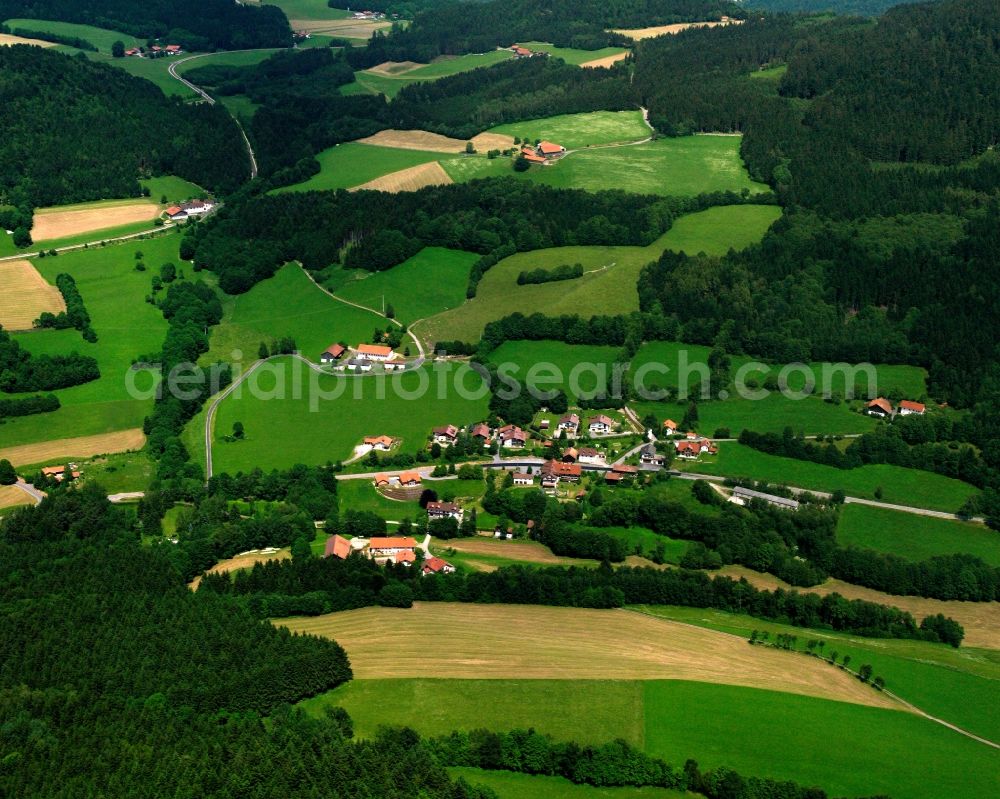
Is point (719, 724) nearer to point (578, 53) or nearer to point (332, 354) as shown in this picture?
point (332, 354)

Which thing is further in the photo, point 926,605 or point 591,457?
point 591,457

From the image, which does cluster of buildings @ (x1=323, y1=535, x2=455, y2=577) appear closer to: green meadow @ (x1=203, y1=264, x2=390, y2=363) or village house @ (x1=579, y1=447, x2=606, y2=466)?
village house @ (x1=579, y1=447, x2=606, y2=466)

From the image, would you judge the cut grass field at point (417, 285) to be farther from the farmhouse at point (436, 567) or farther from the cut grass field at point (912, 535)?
the cut grass field at point (912, 535)

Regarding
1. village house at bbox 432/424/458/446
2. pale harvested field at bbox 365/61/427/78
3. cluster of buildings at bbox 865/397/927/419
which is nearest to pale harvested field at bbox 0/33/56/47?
pale harvested field at bbox 365/61/427/78

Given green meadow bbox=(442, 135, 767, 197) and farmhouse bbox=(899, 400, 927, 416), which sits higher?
green meadow bbox=(442, 135, 767, 197)

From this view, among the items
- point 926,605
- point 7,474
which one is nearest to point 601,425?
point 926,605
